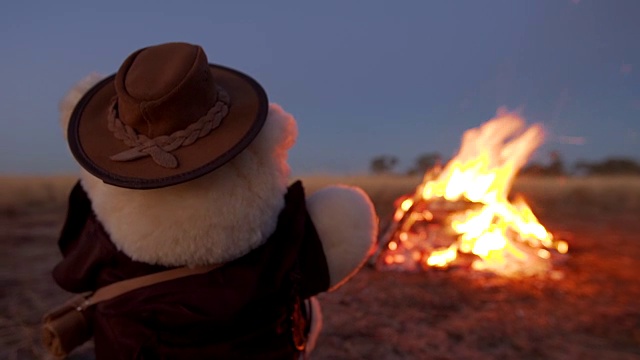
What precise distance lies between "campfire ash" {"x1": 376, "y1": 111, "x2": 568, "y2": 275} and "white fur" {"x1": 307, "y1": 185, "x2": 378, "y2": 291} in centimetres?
382

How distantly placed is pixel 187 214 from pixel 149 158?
6.9 inches

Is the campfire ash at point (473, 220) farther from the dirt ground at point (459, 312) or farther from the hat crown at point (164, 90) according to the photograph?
the hat crown at point (164, 90)

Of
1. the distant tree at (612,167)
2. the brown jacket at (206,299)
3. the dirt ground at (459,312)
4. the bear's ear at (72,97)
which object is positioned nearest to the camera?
the brown jacket at (206,299)

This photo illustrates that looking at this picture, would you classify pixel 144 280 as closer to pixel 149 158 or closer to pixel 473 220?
pixel 149 158

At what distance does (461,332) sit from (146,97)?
2939 mm

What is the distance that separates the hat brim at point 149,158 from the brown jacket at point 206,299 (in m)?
0.25

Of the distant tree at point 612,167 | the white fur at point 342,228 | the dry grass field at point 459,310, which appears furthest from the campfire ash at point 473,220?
the distant tree at point 612,167

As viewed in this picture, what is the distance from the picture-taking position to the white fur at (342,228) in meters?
1.68

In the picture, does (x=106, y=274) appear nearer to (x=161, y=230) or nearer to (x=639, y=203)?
(x=161, y=230)

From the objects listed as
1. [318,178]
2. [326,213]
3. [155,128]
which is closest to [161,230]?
[155,128]

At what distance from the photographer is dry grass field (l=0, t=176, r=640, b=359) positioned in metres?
3.30

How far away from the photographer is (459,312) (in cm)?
404

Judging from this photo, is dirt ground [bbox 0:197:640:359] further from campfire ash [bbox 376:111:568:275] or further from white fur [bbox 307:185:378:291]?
white fur [bbox 307:185:378:291]

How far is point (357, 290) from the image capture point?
462 centimetres
